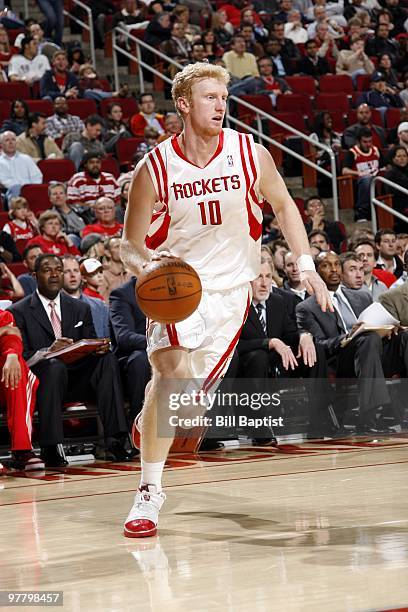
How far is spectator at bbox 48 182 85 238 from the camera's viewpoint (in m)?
10.3

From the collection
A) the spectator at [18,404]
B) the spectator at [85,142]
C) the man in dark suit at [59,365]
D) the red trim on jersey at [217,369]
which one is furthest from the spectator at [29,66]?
the red trim on jersey at [217,369]

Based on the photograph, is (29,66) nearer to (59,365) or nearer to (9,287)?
(9,287)

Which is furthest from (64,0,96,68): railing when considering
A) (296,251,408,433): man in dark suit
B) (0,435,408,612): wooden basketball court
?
(0,435,408,612): wooden basketball court

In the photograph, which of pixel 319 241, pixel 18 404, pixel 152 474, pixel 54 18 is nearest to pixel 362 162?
pixel 319 241

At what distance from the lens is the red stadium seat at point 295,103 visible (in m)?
14.1

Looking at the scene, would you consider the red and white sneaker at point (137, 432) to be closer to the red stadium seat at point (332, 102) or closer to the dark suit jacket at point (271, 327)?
the dark suit jacket at point (271, 327)

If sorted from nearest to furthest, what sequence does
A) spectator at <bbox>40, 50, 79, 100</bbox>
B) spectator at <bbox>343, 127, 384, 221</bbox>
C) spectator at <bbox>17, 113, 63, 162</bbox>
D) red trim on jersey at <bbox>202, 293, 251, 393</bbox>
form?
red trim on jersey at <bbox>202, 293, 251, 393</bbox>, spectator at <bbox>17, 113, 63, 162</bbox>, spectator at <bbox>343, 127, 384, 221</bbox>, spectator at <bbox>40, 50, 79, 100</bbox>

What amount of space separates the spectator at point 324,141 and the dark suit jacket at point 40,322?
6262 mm

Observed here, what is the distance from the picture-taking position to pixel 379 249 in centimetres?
1045

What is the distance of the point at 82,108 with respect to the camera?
12.8 meters

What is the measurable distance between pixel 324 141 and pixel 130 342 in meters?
6.91

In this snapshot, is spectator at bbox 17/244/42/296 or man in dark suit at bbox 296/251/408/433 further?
spectator at bbox 17/244/42/296

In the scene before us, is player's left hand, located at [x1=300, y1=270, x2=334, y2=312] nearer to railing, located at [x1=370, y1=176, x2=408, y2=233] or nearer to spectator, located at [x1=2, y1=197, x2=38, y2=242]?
spectator, located at [x1=2, y1=197, x2=38, y2=242]

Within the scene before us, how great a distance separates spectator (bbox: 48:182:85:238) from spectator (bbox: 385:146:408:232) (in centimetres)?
391
